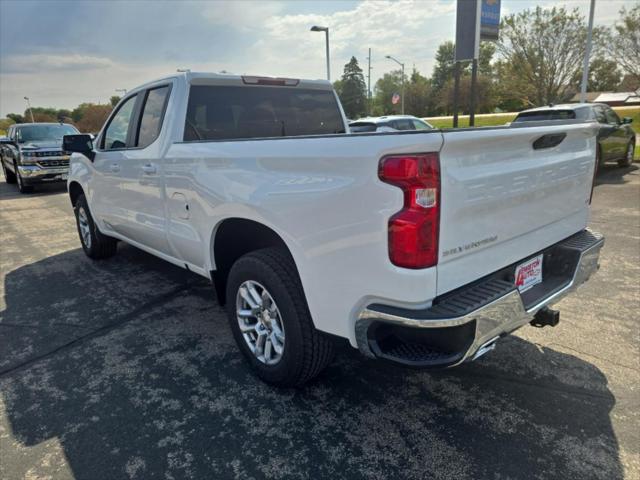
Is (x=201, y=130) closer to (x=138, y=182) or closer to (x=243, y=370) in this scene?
(x=138, y=182)

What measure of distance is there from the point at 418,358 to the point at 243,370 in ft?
4.88

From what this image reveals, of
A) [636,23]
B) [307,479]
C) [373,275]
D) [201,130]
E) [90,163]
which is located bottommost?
[307,479]

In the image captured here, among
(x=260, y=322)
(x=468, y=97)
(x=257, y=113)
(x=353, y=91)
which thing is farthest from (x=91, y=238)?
(x=353, y=91)

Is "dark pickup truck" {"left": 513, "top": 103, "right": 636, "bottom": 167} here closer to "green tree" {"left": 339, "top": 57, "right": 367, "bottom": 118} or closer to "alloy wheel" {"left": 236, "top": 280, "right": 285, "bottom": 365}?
"alloy wheel" {"left": 236, "top": 280, "right": 285, "bottom": 365}

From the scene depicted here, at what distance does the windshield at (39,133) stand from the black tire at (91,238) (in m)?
8.94

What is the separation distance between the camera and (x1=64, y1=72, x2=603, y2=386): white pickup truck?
1.90 metres

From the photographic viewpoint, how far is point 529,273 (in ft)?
8.27

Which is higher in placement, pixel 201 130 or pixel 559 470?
pixel 201 130

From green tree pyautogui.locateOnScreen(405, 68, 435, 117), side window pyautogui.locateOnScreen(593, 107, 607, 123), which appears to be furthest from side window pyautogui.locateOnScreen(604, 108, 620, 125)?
green tree pyautogui.locateOnScreen(405, 68, 435, 117)

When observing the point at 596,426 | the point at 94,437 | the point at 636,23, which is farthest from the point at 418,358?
the point at 636,23

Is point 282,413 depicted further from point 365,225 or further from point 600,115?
point 600,115

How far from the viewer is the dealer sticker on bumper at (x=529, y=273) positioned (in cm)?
244

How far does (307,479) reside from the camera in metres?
2.12

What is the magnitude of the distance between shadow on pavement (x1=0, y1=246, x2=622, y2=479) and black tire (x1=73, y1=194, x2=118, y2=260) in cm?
190
